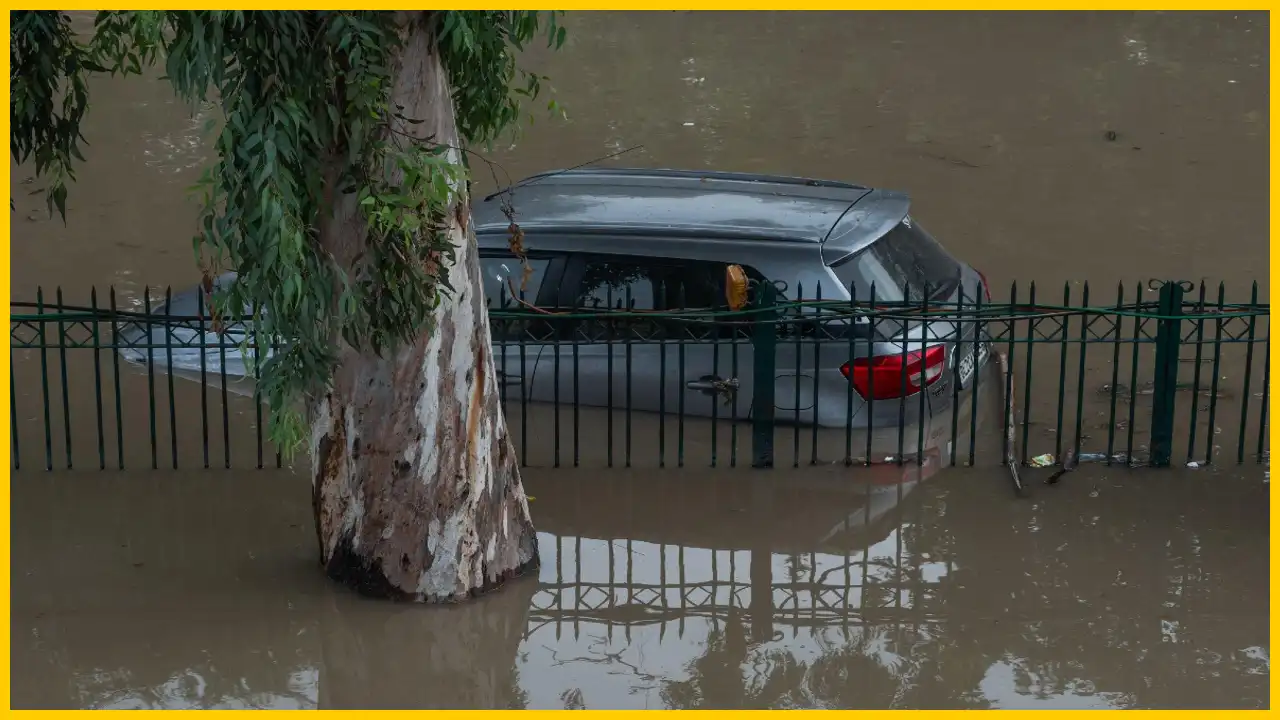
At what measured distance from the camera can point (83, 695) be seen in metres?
5.80

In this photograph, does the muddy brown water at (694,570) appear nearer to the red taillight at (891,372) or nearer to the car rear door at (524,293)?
the car rear door at (524,293)

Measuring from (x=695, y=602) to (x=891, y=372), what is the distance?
187 cm

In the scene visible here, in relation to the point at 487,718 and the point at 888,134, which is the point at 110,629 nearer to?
the point at 487,718

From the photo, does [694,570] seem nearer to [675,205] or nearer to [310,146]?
[675,205]

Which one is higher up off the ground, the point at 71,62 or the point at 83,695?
the point at 71,62

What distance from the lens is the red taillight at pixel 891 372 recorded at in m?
7.63

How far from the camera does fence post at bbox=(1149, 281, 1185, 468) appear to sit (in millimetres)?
7426

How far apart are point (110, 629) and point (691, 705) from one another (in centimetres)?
255

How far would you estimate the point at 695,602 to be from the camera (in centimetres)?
655

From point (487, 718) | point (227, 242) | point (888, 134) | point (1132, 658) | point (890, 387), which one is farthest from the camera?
point (888, 134)

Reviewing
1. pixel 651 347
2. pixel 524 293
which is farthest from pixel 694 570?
pixel 524 293

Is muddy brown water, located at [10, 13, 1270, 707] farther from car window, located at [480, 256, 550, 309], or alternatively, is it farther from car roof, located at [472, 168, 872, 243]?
car roof, located at [472, 168, 872, 243]

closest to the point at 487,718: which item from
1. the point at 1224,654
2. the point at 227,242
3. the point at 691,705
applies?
the point at 691,705

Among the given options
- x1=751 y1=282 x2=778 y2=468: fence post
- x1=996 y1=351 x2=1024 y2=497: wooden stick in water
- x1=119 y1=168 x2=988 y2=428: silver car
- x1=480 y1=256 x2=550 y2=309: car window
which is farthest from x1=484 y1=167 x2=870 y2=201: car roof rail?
x1=996 y1=351 x2=1024 y2=497: wooden stick in water
